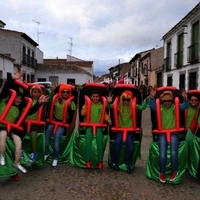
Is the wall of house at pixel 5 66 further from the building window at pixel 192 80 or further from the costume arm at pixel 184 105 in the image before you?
the costume arm at pixel 184 105

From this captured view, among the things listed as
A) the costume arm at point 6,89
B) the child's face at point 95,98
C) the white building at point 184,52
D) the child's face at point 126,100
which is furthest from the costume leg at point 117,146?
the white building at point 184,52

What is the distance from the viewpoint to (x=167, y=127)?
467 cm

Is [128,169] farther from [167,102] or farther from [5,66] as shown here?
[5,66]

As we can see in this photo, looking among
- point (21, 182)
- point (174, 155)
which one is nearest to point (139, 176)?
point (174, 155)

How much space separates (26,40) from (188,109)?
2964 centimetres

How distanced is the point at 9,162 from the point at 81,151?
1329 mm

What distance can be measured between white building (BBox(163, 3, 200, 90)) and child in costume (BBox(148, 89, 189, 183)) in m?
12.1

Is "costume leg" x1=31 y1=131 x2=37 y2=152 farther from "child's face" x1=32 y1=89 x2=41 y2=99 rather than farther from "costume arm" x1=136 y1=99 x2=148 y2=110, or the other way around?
"costume arm" x1=136 y1=99 x2=148 y2=110

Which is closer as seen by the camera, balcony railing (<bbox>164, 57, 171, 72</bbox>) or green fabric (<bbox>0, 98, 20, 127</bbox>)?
green fabric (<bbox>0, 98, 20, 127</bbox>)

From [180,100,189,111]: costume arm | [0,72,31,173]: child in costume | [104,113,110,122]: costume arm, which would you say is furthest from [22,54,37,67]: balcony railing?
[180,100,189,111]: costume arm

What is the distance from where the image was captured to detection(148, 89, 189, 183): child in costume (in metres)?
4.55

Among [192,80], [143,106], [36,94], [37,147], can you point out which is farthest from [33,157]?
[192,80]

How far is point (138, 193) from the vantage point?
13.5 ft

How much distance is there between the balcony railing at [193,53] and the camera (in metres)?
16.5
